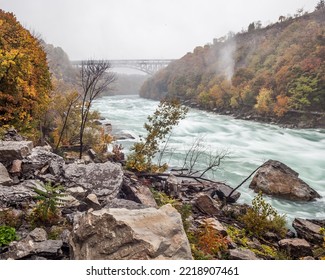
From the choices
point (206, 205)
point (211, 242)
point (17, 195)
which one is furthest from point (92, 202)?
point (206, 205)

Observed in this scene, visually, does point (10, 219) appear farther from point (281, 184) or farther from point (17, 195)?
point (281, 184)

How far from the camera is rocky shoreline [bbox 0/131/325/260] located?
4305mm

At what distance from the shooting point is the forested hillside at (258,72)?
35312 mm

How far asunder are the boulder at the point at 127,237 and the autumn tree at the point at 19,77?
32.6ft

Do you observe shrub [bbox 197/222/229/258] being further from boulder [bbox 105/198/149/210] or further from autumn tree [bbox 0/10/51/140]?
autumn tree [bbox 0/10/51/140]

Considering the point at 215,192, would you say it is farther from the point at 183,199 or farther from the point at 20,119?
the point at 20,119

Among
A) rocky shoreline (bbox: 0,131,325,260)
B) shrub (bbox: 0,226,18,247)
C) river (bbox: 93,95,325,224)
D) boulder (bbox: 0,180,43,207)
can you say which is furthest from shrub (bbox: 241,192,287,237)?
shrub (bbox: 0,226,18,247)

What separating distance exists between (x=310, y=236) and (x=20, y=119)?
1363 centimetres

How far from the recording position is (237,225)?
32.1ft

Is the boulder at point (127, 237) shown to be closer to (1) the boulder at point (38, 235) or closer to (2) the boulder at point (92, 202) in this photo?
(1) the boulder at point (38, 235)

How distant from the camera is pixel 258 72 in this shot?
47625 millimetres

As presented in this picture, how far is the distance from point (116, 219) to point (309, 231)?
27.1 ft

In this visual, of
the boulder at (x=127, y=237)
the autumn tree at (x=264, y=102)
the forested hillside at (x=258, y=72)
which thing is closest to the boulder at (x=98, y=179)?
the boulder at (x=127, y=237)

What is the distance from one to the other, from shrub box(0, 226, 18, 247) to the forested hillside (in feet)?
117
